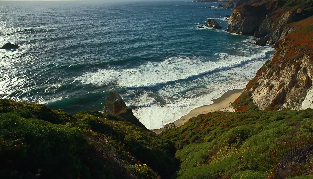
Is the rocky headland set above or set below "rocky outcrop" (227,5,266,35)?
below

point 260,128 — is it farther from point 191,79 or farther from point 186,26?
point 186,26

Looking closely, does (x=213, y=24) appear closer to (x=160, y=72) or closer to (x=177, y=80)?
(x=160, y=72)

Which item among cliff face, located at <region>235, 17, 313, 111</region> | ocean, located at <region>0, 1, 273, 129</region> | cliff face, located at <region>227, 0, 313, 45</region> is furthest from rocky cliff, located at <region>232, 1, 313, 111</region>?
cliff face, located at <region>227, 0, 313, 45</region>

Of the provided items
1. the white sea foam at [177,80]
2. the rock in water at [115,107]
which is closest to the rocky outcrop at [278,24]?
the white sea foam at [177,80]

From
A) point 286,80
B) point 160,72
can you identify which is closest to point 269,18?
point 160,72

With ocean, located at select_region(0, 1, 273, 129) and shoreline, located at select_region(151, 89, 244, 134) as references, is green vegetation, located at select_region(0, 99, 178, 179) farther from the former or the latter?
ocean, located at select_region(0, 1, 273, 129)

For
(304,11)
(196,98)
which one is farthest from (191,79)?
(304,11)
